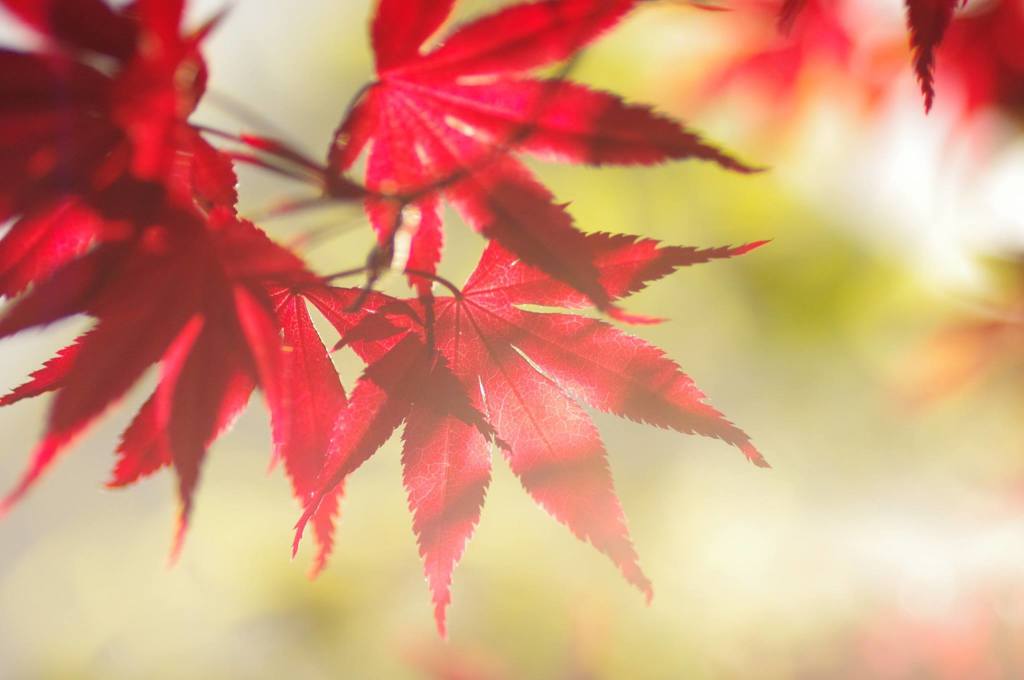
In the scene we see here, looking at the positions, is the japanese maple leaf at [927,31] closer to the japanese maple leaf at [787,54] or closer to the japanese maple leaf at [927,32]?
the japanese maple leaf at [927,32]

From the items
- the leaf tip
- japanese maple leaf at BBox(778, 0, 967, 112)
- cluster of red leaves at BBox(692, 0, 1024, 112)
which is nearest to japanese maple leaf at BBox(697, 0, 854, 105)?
cluster of red leaves at BBox(692, 0, 1024, 112)

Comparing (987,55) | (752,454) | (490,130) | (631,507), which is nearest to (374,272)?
(490,130)

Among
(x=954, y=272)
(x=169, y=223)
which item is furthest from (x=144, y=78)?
(x=954, y=272)

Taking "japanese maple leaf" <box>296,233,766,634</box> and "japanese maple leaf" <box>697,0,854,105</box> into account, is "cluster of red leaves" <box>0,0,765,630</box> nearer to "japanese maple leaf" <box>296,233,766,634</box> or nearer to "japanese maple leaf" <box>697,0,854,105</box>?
"japanese maple leaf" <box>296,233,766,634</box>

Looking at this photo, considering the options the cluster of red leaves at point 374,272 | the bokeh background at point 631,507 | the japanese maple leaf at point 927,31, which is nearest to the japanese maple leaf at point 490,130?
the cluster of red leaves at point 374,272

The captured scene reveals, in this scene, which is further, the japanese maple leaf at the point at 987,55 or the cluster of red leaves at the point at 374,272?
the japanese maple leaf at the point at 987,55

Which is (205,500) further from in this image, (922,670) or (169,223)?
(169,223)

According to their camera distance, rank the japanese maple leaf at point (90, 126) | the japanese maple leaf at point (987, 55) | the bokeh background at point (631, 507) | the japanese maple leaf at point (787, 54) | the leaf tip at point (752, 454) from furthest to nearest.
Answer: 1. the bokeh background at point (631, 507)
2. the japanese maple leaf at point (787, 54)
3. the japanese maple leaf at point (987, 55)
4. the leaf tip at point (752, 454)
5. the japanese maple leaf at point (90, 126)
